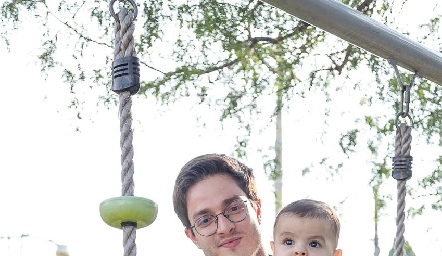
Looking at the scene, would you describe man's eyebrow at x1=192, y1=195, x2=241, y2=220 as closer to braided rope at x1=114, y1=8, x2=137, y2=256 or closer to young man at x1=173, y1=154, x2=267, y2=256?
young man at x1=173, y1=154, x2=267, y2=256

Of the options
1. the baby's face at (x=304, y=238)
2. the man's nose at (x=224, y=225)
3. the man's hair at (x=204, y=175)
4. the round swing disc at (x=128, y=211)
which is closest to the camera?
the round swing disc at (x=128, y=211)

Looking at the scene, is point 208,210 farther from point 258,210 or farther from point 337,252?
point 337,252

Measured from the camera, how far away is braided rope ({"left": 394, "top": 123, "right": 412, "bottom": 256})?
2793 mm

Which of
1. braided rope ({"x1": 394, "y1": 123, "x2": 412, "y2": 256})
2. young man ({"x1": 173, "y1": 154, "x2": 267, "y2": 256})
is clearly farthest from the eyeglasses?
braided rope ({"x1": 394, "y1": 123, "x2": 412, "y2": 256})

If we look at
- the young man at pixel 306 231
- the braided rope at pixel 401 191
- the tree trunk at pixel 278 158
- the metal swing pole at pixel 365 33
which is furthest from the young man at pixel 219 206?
the tree trunk at pixel 278 158

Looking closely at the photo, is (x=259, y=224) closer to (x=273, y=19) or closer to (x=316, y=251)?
(x=316, y=251)

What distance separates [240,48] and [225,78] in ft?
0.84

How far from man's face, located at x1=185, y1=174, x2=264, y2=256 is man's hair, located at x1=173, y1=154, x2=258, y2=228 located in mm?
18

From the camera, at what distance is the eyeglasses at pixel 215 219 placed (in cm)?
266

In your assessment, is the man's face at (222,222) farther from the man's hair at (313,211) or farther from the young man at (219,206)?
the man's hair at (313,211)

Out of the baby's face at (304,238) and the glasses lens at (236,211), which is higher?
the glasses lens at (236,211)

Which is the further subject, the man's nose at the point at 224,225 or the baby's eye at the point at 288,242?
the man's nose at the point at 224,225

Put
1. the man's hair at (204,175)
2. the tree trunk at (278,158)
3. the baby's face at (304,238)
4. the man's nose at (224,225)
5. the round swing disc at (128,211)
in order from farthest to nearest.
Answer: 1. the tree trunk at (278,158)
2. the man's hair at (204,175)
3. the man's nose at (224,225)
4. the baby's face at (304,238)
5. the round swing disc at (128,211)

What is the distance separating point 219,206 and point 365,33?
661 millimetres
